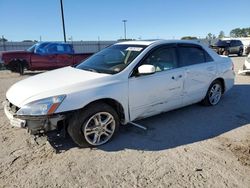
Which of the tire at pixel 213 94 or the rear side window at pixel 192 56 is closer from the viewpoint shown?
the rear side window at pixel 192 56

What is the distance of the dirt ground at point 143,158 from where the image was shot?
3.08m

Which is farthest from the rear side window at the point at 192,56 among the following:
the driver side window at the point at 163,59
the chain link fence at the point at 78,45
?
the chain link fence at the point at 78,45

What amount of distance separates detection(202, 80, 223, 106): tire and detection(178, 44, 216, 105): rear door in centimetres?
21

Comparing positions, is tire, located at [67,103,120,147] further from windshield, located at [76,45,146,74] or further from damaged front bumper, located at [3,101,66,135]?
windshield, located at [76,45,146,74]

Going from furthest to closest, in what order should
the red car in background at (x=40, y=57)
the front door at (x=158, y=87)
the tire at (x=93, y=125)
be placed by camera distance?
1. the red car in background at (x=40, y=57)
2. the front door at (x=158, y=87)
3. the tire at (x=93, y=125)

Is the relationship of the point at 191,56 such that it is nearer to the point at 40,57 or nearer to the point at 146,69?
the point at 146,69

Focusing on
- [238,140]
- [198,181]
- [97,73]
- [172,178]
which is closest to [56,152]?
[97,73]

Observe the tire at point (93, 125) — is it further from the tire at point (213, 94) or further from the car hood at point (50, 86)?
the tire at point (213, 94)

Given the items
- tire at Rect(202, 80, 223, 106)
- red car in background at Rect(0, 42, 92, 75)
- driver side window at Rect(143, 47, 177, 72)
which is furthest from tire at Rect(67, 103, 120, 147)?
red car in background at Rect(0, 42, 92, 75)

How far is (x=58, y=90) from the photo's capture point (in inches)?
142

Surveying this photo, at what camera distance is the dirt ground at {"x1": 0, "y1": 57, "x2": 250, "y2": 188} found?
308 centimetres

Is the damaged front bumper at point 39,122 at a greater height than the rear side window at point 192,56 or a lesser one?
lesser

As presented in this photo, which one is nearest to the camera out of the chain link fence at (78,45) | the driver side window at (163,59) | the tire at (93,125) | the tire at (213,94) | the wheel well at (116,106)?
the tire at (93,125)

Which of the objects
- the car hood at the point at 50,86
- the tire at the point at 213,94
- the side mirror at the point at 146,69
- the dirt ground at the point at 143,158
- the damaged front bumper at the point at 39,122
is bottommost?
the dirt ground at the point at 143,158
